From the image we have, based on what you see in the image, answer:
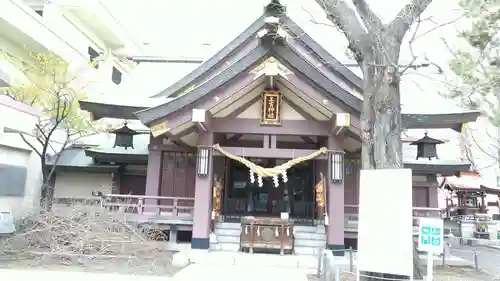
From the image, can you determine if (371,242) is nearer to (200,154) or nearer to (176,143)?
(200,154)

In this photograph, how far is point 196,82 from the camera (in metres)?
15.9

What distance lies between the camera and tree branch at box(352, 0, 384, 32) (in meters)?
8.06

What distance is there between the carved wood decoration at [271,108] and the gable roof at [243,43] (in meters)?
3.53

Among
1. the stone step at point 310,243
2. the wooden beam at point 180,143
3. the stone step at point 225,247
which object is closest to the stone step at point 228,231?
the stone step at point 225,247

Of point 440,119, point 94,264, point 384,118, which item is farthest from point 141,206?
point 440,119

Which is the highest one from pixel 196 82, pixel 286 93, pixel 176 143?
pixel 196 82

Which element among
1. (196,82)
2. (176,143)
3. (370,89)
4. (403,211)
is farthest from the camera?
(196,82)

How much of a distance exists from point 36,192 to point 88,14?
57.0ft

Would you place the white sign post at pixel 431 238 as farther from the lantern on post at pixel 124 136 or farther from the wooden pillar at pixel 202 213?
the lantern on post at pixel 124 136

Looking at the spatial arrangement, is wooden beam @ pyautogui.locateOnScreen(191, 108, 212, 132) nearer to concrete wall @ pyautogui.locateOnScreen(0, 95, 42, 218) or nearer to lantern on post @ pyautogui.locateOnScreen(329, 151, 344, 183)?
lantern on post @ pyautogui.locateOnScreen(329, 151, 344, 183)

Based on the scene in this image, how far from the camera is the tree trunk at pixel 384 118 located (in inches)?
305

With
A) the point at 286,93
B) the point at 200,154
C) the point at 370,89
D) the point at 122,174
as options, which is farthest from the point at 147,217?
the point at 370,89

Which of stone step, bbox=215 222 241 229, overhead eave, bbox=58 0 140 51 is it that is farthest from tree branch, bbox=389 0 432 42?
overhead eave, bbox=58 0 140 51

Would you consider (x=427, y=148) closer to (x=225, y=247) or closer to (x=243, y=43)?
(x=243, y=43)
